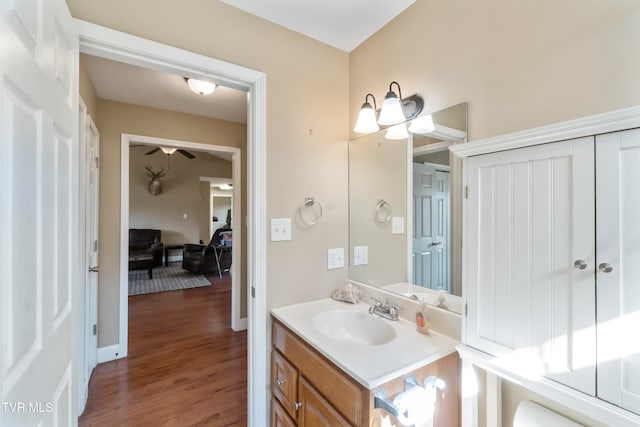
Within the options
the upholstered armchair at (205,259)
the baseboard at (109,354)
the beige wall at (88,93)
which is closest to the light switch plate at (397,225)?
the beige wall at (88,93)

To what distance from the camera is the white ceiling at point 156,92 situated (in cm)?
226

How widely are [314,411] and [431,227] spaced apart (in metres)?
1.01

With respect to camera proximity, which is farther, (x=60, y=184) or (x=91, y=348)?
(x=91, y=348)

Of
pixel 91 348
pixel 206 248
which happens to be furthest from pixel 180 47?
pixel 206 248

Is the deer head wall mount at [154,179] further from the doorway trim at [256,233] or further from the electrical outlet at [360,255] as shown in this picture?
the electrical outlet at [360,255]

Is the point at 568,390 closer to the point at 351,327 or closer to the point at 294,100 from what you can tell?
→ the point at 351,327

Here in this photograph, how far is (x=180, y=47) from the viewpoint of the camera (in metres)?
1.39

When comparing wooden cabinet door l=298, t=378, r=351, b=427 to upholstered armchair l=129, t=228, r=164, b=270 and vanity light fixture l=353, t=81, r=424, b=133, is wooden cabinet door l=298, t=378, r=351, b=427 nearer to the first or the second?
vanity light fixture l=353, t=81, r=424, b=133

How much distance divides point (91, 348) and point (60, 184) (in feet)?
7.18

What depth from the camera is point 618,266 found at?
0.71 m

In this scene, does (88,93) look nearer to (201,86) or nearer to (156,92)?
(156,92)

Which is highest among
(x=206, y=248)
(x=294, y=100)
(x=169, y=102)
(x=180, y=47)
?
(x=169, y=102)

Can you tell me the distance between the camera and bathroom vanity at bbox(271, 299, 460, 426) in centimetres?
98

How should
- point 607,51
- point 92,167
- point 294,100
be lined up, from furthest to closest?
point 92,167
point 294,100
point 607,51
